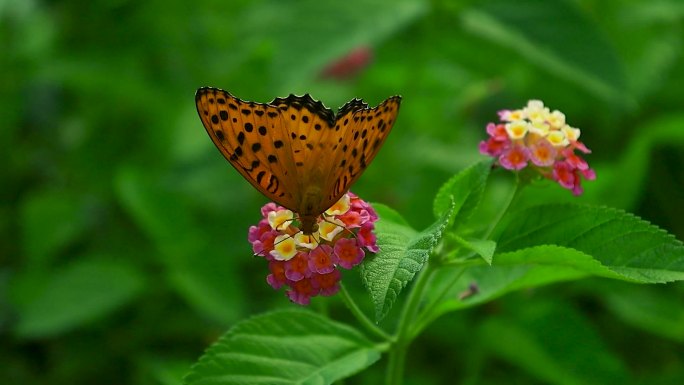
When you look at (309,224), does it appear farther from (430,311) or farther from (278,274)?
(430,311)

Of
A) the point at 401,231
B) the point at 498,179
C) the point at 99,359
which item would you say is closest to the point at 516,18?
the point at 498,179

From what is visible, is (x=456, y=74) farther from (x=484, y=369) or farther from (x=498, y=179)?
(x=484, y=369)

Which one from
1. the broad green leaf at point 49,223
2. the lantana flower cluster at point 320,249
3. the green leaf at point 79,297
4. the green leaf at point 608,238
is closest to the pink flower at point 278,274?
the lantana flower cluster at point 320,249

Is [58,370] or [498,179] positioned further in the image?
[498,179]

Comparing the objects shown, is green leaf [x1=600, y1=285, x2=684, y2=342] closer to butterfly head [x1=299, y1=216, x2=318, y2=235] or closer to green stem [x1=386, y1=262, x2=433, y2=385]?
green stem [x1=386, y1=262, x2=433, y2=385]

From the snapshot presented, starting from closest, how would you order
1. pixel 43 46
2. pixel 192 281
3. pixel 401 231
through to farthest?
pixel 401 231 < pixel 192 281 < pixel 43 46

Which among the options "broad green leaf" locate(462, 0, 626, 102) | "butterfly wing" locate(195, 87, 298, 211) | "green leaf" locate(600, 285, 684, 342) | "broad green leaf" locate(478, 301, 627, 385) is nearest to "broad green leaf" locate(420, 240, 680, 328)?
"butterfly wing" locate(195, 87, 298, 211)

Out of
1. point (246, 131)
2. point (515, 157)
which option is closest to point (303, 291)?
point (246, 131)
